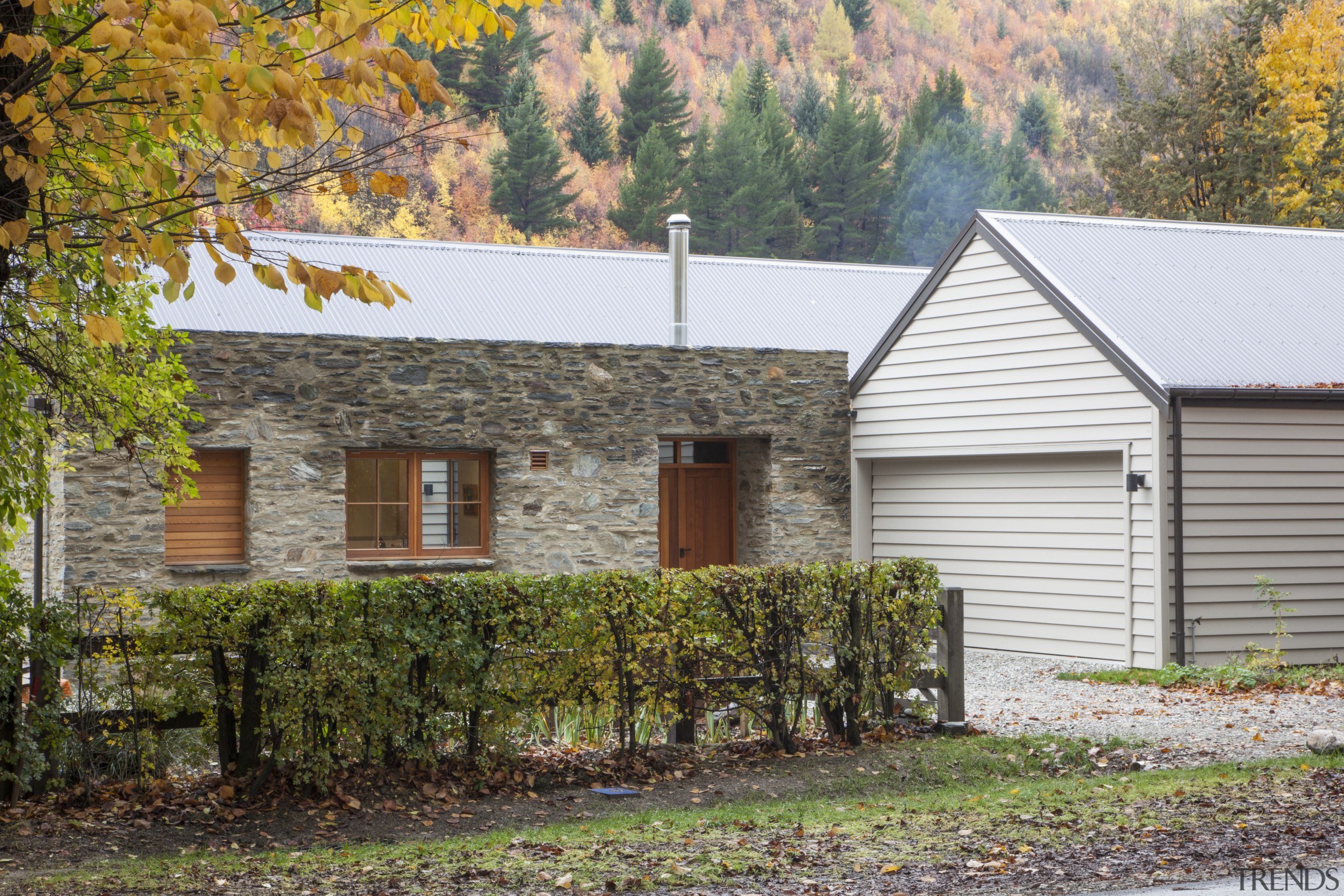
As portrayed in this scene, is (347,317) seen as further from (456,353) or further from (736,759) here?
(736,759)

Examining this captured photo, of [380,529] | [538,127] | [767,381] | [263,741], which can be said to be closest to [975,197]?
[538,127]

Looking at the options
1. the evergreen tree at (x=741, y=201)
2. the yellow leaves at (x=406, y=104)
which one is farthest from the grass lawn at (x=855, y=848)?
the evergreen tree at (x=741, y=201)

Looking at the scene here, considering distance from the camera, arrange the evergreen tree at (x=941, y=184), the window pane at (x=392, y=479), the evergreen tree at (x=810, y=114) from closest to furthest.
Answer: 1. the window pane at (x=392, y=479)
2. the evergreen tree at (x=941, y=184)
3. the evergreen tree at (x=810, y=114)

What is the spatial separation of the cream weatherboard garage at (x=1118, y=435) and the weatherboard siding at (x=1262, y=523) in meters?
0.02

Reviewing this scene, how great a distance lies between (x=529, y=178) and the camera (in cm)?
4109

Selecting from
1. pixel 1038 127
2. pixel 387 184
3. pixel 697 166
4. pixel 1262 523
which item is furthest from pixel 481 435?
pixel 1038 127

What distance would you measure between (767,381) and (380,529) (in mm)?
5049

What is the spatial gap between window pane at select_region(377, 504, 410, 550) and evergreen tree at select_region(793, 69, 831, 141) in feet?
128

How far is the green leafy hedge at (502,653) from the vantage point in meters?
6.95

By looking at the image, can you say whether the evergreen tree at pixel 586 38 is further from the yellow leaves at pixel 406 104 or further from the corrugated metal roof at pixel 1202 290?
the yellow leaves at pixel 406 104

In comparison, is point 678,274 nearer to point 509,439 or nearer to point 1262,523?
A: point 509,439

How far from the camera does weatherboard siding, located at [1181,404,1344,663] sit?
12.2 m

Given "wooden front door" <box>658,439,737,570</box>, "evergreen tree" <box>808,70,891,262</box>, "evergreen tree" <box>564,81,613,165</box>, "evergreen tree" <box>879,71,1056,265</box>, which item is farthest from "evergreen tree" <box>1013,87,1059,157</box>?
"wooden front door" <box>658,439,737,570</box>

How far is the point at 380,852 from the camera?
6.07 m
